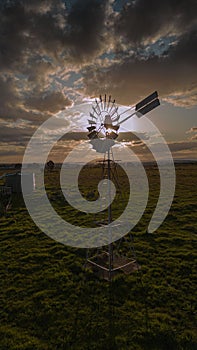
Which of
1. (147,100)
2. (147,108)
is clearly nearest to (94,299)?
(147,108)

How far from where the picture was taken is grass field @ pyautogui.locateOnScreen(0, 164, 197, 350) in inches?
268

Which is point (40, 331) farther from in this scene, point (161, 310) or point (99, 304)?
point (161, 310)

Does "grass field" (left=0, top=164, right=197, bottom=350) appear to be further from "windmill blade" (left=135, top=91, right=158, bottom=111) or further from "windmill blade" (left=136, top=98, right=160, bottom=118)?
"windmill blade" (left=135, top=91, right=158, bottom=111)

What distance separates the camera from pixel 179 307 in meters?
8.15

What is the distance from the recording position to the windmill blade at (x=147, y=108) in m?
7.51

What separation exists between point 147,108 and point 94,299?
7.67 metres

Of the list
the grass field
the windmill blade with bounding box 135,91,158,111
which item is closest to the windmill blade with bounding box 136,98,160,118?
the windmill blade with bounding box 135,91,158,111

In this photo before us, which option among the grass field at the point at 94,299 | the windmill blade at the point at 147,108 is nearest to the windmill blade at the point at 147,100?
the windmill blade at the point at 147,108

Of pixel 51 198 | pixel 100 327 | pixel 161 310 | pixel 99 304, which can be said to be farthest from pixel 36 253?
pixel 51 198

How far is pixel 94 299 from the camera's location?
8633 mm

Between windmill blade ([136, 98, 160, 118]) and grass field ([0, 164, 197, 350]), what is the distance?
722 centimetres

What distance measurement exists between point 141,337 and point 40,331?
330 cm

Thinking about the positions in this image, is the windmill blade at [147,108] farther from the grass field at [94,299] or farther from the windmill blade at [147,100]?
the grass field at [94,299]

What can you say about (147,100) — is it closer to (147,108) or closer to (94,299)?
(147,108)
